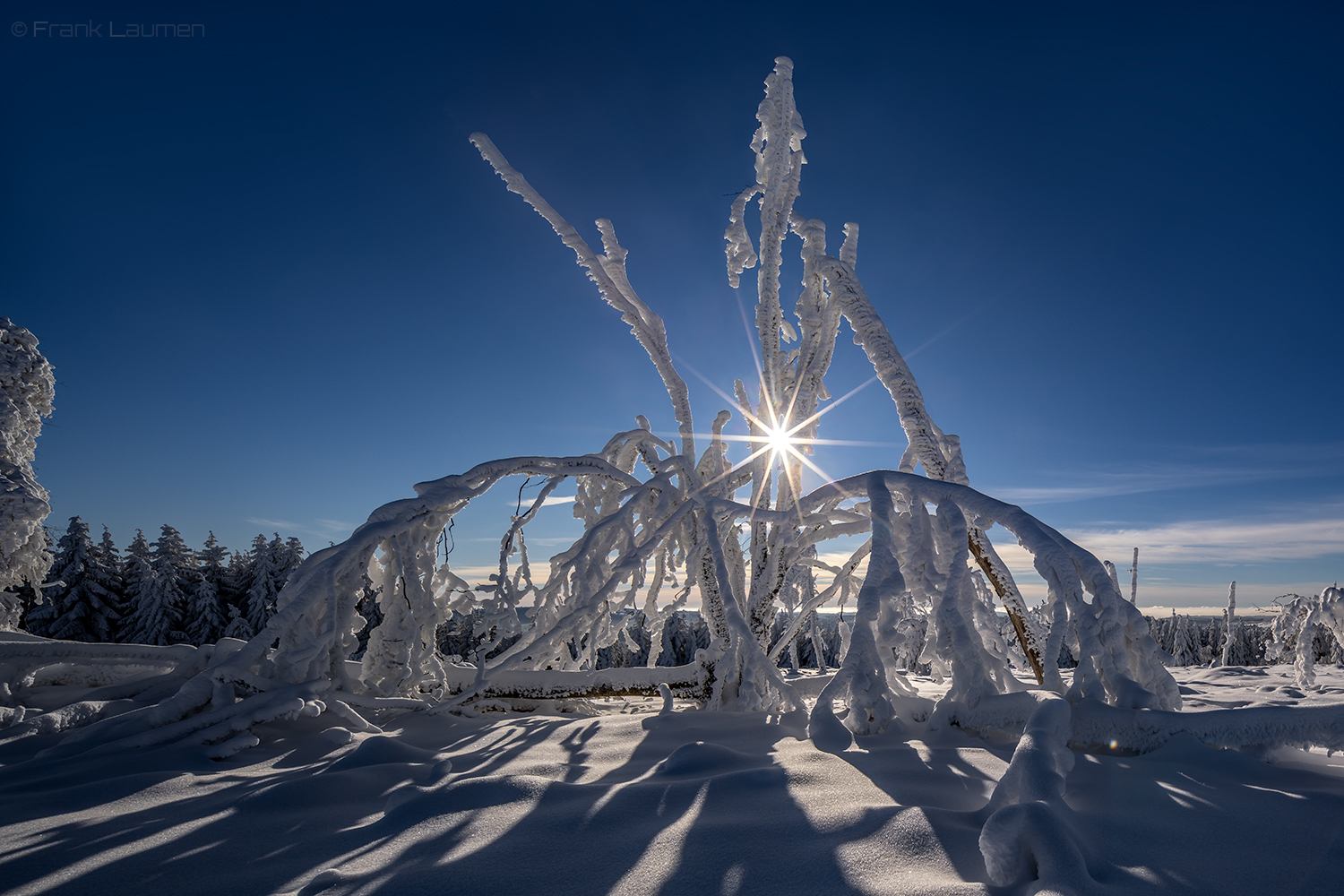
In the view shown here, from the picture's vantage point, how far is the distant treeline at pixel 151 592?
19406 millimetres

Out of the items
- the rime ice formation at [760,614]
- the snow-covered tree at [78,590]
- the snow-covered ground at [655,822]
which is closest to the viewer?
the snow-covered ground at [655,822]

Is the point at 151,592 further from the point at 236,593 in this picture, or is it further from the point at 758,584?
the point at 758,584

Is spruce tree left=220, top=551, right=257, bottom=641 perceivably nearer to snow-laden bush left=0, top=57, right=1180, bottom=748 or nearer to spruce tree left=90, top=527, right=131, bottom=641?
spruce tree left=90, top=527, right=131, bottom=641

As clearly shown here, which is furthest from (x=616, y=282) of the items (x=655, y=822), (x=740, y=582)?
(x=655, y=822)

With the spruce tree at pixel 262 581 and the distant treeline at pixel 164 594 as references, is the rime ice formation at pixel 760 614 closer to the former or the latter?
the distant treeline at pixel 164 594

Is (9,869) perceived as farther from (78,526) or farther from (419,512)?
(78,526)

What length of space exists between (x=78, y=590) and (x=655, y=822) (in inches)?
1119

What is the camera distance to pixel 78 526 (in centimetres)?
1958

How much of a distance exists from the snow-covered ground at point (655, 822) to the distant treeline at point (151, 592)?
21846 mm

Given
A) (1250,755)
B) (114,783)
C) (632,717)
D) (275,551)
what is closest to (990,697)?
(1250,755)

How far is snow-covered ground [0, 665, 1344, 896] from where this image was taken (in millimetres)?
1232

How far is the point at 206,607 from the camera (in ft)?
72.2

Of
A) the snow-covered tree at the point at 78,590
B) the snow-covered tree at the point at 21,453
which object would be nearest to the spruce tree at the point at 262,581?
the snow-covered tree at the point at 78,590

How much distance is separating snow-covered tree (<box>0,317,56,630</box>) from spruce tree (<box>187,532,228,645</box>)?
15278mm
